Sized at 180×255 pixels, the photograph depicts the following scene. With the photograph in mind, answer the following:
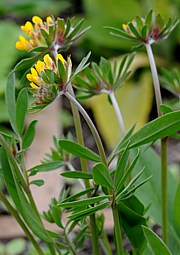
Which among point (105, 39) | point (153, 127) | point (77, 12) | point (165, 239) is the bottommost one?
point (165, 239)

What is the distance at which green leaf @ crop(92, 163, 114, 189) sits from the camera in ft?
1.88

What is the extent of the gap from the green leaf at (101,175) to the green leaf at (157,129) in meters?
0.05

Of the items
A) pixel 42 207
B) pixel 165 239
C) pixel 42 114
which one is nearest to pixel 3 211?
pixel 42 207

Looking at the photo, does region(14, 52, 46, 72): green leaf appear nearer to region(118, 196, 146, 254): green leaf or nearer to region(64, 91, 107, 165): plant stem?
region(64, 91, 107, 165): plant stem

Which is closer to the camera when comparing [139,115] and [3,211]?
[3,211]

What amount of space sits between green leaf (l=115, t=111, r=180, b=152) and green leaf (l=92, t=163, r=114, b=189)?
49 mm

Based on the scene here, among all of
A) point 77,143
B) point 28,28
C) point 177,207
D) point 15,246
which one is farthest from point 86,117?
point 15,246

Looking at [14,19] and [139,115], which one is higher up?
[14,19]

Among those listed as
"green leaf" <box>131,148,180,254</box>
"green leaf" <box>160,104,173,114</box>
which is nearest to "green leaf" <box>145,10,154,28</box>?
"green leaf" <box>160,104,173,114</box>

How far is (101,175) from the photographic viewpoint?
22.9 inches

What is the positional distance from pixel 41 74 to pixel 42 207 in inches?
39.5

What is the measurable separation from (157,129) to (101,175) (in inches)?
3.3

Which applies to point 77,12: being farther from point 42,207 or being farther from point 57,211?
point 57,211

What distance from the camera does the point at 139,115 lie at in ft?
6.86
